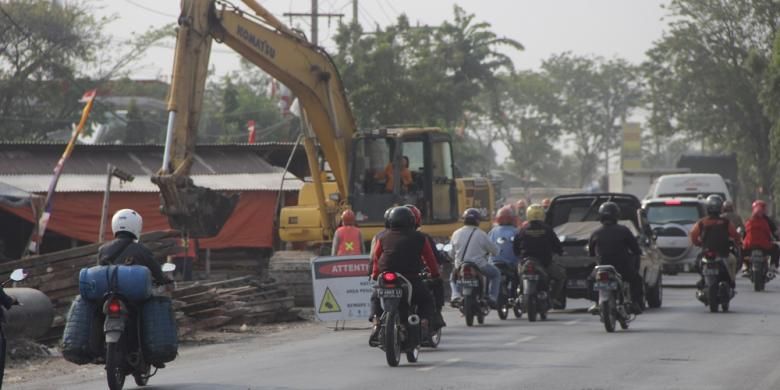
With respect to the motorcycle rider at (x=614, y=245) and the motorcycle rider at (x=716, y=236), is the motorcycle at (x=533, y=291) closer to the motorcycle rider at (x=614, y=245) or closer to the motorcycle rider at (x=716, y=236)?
the motorcycle rider at (x=614, y=245)

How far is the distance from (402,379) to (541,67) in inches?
4412

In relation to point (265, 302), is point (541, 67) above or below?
above

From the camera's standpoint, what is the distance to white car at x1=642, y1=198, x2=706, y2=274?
36625mm

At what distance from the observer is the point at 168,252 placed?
22312 millimetres

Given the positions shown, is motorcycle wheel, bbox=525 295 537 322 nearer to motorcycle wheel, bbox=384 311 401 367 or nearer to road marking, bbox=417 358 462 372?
road marking, bbox=417 358 462 372

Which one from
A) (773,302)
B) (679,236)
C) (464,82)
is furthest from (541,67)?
(773,302)

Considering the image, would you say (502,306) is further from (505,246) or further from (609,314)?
(609,314)

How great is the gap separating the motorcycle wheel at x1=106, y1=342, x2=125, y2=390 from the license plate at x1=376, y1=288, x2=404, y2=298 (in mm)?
3514

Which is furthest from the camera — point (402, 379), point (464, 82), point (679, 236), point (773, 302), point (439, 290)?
point (464, 82)

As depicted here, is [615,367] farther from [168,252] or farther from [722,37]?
[722,37]

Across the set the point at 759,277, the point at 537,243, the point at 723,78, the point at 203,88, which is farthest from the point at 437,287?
the point at 723,78

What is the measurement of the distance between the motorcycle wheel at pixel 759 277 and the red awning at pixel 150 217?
1235 centimetres

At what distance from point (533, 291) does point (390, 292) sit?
7.09 meters

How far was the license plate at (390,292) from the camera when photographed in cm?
1612
